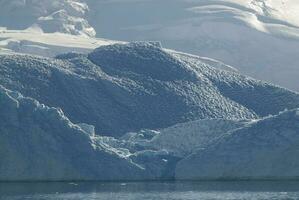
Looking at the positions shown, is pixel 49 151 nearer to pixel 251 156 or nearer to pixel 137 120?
pixel 251 156

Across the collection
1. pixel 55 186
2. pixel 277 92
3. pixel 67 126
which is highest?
pixel 277 92

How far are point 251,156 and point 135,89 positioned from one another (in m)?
27.2

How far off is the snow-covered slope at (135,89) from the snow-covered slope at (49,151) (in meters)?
13.0

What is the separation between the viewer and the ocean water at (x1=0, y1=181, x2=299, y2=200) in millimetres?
91562

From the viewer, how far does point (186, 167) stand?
364 ft

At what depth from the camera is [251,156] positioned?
109 m

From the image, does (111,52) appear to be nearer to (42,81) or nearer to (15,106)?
(42,81)

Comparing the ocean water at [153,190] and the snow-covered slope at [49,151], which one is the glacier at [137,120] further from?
the ocean water at [153,190]

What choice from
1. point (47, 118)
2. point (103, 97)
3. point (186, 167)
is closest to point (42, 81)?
point (103, 97)

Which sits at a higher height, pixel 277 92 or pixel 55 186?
pixel 277 92

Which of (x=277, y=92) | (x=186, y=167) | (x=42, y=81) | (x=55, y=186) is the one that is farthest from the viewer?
(x=277, y=92)

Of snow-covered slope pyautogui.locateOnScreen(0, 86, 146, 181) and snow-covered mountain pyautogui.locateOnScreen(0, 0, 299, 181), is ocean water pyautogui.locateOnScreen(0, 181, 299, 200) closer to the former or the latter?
snow-covered slope pyautogui.locateOnScreen(0, 86, 146, 181)

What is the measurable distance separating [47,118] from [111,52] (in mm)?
29657

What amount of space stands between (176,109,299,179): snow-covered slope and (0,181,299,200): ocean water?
2453 mm
